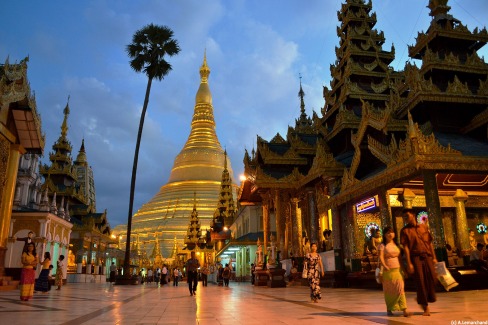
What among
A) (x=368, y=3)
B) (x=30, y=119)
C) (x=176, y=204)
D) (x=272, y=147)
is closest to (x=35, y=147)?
(x=30, y=119)

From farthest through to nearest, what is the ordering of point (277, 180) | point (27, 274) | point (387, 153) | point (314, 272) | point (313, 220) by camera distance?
point (277, 180)
point (313, 220)
point (387, 153)
point (27, 274)
point (314, 272)

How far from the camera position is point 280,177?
22.0 metres

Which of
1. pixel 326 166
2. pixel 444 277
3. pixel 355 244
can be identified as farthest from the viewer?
pixel 326 166

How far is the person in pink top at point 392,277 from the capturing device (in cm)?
619

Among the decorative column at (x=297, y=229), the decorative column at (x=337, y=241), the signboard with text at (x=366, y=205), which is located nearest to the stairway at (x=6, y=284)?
the decorative column at (x=297, y=229)

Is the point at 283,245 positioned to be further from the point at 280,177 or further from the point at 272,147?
the point at 272,147

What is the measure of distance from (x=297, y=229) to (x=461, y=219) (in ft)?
26.5

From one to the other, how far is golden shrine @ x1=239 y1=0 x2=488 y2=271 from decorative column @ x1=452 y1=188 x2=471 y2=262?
4 centimetres

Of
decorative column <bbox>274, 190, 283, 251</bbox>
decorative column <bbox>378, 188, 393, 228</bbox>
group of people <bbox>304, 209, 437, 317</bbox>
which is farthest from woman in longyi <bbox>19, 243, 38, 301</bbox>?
decorative column <bbox>274, 190, 283, 251</bbox>

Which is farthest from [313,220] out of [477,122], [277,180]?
[477,122]

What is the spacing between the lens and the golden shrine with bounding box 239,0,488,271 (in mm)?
12562

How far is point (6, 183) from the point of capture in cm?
1845

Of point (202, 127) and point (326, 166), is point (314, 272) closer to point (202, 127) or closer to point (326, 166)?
point (326, 166)

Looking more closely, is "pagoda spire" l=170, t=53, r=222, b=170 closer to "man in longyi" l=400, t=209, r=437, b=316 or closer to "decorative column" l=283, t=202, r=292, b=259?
"decorative column" l=283, t=202, r=292, b=259
